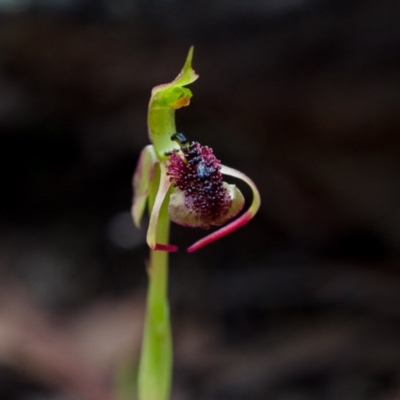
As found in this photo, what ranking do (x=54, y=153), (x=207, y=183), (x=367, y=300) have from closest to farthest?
(x=207, y=183) < (x=367, y=300) < (x=54, y=153)

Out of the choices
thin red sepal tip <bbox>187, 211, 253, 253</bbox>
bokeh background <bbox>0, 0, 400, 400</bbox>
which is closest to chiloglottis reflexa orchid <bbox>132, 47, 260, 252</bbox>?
thin red sepal tip <bbox>187, 211, 253, 253</bbox>

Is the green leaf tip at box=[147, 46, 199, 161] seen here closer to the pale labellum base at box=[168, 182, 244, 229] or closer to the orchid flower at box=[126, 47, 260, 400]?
the orchid flower at box=[126, 47, 260, 400]

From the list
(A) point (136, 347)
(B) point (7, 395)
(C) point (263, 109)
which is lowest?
(B) point (7, 395)

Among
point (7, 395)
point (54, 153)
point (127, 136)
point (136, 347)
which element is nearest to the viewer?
point (7, 395)

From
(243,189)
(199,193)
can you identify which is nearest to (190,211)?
(199,193)

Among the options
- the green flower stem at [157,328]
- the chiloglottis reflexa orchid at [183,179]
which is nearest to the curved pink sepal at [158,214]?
the chiloglottis reflexa orchid at [183,179]

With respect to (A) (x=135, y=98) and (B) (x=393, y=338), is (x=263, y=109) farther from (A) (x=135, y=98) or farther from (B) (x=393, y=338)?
(B) (x=393, y=338)

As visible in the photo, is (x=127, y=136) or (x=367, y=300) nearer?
(x=367, y=300)

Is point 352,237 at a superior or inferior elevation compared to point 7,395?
superior

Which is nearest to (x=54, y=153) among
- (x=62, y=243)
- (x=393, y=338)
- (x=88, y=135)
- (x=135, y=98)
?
(x=88, y=135)
